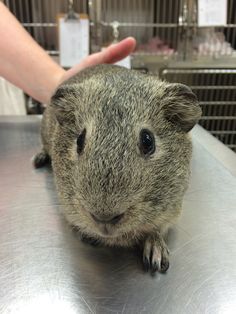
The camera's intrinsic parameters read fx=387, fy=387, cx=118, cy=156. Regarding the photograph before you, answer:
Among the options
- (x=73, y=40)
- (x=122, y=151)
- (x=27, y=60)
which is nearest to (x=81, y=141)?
(x=122, y=151)

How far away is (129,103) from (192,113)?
0.46 ft

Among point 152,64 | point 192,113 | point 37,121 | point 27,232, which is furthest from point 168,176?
point 152,64

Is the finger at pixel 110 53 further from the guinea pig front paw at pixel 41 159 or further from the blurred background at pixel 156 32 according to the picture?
the blurred background at pixel 156 32

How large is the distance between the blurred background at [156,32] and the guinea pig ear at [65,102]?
1.28m

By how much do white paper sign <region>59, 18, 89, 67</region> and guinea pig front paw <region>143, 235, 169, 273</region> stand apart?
4.55 feet

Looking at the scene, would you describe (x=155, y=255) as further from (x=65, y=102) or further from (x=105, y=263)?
(x=65, y=102)

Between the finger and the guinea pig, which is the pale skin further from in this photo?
the guinea pig

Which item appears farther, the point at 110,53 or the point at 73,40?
the point at 73,40

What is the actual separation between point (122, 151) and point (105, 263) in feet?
0.87

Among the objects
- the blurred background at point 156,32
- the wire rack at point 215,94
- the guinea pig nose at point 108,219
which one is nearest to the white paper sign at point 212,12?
the blurred background at point 156,32

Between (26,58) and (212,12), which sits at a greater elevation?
(212,12)

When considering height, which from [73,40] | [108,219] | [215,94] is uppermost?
[73,40]

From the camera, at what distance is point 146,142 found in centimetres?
68

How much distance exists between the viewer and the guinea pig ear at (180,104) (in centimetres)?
75
